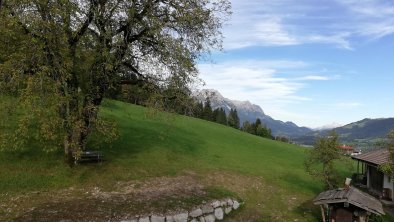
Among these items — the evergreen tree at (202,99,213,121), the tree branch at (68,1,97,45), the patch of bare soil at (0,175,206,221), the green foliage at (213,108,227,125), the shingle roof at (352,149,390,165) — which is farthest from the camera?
the green foliage at (213,108,227,125)

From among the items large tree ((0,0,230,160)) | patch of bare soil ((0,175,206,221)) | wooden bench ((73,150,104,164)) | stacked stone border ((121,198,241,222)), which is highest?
large tree ((0,0,230,160))

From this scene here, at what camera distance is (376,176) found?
41531mm

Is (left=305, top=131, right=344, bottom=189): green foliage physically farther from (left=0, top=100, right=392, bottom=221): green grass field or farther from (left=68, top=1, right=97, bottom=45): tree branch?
(left=68, top=1, right=97, bottom=45): tree branch

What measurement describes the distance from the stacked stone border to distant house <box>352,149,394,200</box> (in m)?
17.4

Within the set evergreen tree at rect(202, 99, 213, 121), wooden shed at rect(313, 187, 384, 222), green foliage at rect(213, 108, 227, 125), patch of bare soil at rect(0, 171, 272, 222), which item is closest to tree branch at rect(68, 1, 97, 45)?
patch of bare soil at rect(0, 171, 272, 222)

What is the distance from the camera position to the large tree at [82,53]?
844 inches

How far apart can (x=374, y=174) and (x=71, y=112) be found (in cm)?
3395

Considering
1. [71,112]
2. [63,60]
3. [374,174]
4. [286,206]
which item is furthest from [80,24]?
[374,174]

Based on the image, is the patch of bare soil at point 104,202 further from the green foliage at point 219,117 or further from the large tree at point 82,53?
the green foliage at point 219,117

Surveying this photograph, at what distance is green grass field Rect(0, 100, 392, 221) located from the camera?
24.8 m

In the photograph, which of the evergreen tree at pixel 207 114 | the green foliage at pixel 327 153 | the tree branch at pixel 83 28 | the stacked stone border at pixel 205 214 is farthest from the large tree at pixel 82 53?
the evergreen tree at pixel 207 114

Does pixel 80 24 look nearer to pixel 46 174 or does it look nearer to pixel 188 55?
pixel 188 55

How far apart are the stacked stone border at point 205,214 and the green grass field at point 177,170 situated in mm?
867

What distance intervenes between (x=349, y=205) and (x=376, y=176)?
21604mm
